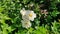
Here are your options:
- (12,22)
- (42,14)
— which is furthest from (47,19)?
(12,22)

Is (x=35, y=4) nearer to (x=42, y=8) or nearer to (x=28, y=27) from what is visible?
(x=42, y=8)

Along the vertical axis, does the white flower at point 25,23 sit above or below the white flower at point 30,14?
below

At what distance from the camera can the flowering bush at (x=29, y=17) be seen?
2.90m

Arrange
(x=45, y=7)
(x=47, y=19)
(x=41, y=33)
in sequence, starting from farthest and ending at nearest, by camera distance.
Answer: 1. (x=45, y=7)
2. (x=47, y=19)
3. (x=41, y=33)

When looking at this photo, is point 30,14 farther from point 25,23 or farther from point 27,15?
point 25,23

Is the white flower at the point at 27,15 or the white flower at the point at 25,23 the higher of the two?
the white flower at the point at 27,15

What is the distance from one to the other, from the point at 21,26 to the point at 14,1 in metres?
0.52

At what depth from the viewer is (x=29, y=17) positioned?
9.67ft

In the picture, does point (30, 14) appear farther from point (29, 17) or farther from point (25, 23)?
point (25, 23)

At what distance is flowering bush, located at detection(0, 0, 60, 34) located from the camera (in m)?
2.90

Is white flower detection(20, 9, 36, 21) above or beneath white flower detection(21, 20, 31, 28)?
above

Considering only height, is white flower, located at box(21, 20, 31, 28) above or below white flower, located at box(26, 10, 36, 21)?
below

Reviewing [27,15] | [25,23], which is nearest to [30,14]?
[27,15]

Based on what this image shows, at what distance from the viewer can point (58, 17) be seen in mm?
3291
